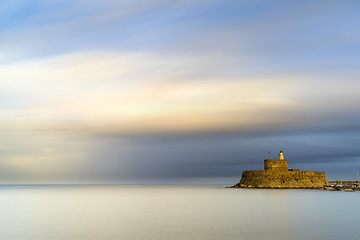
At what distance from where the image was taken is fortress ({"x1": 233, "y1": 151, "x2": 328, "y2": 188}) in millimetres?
104312

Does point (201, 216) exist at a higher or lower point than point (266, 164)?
lower

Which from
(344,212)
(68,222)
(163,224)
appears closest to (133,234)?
(163,224)

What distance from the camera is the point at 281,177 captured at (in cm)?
10494

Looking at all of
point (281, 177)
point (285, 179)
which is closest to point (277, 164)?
point (281, 177)

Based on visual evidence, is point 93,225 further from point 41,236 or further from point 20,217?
point 20,217

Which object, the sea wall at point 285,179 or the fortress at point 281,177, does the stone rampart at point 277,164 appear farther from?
the sea wall at point 285,179

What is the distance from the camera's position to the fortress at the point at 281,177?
342 ft

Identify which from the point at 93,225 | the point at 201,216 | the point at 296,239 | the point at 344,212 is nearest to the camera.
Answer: the point at 296,239

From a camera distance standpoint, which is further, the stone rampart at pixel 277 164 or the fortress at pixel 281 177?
the fortress at pixel 281 177

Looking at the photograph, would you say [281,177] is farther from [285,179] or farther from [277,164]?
[277,164]

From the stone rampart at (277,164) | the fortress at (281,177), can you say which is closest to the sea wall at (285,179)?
the fortress at (281,177)

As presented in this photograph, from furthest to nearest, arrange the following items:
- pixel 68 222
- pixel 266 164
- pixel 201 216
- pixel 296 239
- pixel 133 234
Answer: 1. pixel 266 164
2. pixel 201 216
3. pixel 68 222
4. pixel 133 234
5. pixel 296 239

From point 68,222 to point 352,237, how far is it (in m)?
22.7

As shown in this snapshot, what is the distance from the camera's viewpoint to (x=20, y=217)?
40.9 metres
